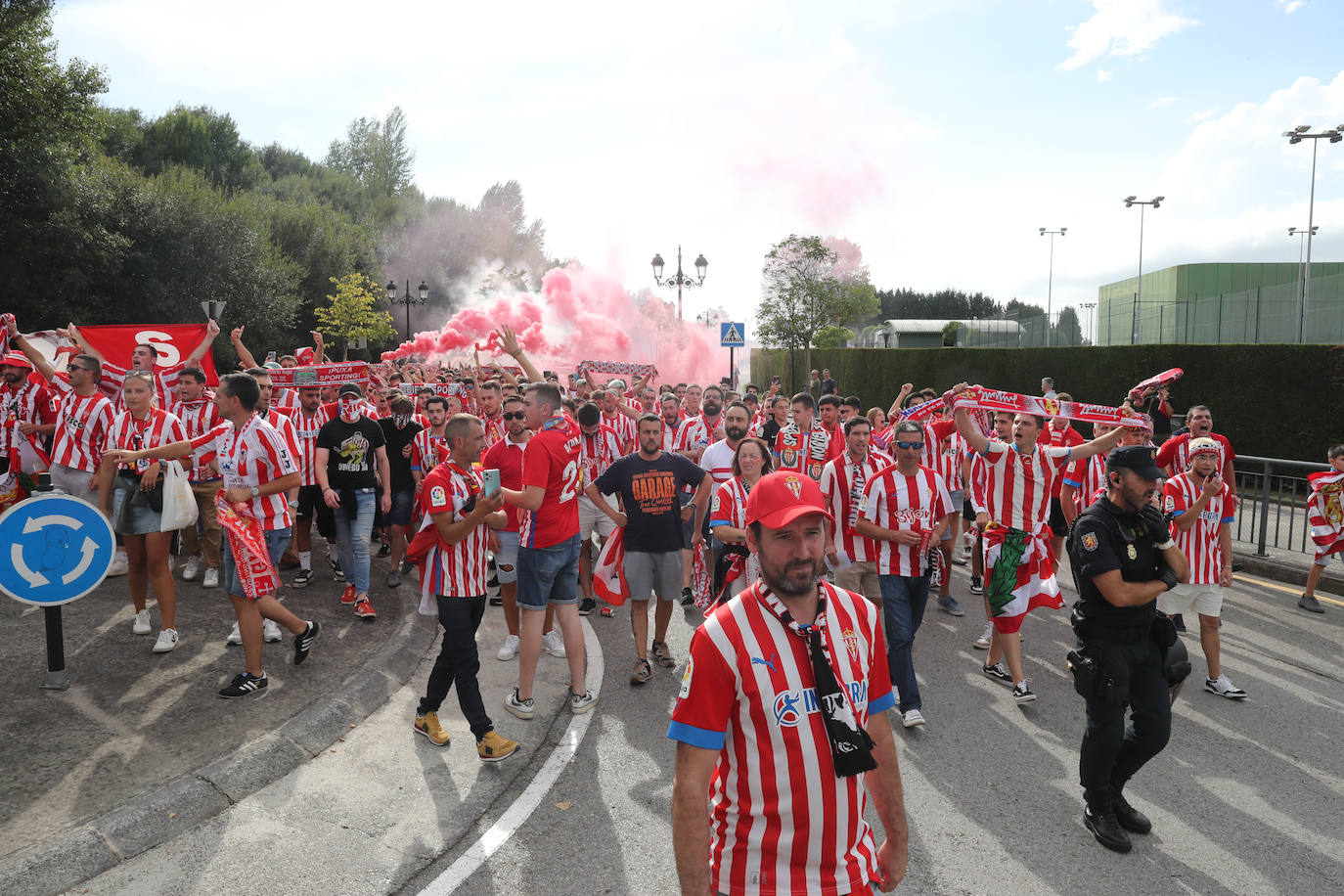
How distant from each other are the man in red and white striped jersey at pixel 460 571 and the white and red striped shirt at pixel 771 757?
290 centimetres

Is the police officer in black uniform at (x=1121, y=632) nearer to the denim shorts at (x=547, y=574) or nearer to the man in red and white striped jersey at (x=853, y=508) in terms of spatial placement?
the man in red and white striped jersey at (x=853, y=508)

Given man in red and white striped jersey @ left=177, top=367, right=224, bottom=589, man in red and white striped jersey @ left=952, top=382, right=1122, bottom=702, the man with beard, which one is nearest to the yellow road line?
man in red and white striped jersey @ left=952, top=382, right=1122, bottom=702

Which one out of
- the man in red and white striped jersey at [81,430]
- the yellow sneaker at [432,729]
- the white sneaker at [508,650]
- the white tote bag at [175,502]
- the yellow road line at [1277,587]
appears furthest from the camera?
the yellow road line at [1277,587]

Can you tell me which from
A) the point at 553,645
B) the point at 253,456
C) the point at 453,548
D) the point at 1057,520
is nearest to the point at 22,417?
the point at 253,456

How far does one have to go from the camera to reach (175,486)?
6.49 meters

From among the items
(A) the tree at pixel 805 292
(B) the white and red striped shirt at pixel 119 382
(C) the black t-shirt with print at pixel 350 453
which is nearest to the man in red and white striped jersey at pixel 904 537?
(C) the black t-shirt with print at pixel 350 453

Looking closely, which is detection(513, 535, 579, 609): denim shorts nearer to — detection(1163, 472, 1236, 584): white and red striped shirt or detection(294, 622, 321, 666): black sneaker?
detection(294, 622, 321, 666): black sneaker

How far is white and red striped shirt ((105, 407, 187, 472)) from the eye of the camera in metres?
6.68

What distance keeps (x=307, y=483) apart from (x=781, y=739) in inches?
305

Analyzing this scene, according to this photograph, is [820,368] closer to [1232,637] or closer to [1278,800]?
[1232,637]

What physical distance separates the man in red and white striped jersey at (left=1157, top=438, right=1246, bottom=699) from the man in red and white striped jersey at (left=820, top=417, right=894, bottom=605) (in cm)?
213

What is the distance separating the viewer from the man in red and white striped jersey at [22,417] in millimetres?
8492

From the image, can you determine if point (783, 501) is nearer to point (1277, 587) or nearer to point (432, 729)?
point (432, 729)

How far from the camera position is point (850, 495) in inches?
252
